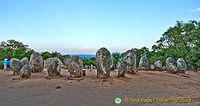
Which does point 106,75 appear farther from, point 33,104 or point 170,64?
point 170,64

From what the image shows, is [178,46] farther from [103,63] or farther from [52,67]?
[52,67]

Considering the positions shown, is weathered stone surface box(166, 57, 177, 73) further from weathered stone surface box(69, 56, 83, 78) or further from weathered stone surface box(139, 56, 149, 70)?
weathered stone surface box(69, 56, 83, 78)

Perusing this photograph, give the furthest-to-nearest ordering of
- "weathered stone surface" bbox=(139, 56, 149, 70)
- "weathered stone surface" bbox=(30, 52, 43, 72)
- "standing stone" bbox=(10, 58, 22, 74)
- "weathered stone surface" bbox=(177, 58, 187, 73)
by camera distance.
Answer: "weathered stone surface" bbox=(139, 56, 149, 70)
"weathered stone surface" bbox=(177, 58, 187, 73)
"weathered stone surface" bbox=(30, 52, 43, 72)
"standing stone" bbox=(10, 58, 22, 74)

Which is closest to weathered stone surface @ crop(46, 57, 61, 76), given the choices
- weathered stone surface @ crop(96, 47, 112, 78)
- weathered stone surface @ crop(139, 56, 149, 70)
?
weathered stone surface @ crop(96, 47, 112, 78)

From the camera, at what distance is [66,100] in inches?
208

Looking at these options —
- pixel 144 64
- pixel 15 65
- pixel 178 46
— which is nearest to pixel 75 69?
pixel 15 65

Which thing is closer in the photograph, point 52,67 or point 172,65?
point 52,67

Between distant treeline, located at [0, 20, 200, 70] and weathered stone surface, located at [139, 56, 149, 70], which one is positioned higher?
distant treeline, located at [0, 20, 200, 70]

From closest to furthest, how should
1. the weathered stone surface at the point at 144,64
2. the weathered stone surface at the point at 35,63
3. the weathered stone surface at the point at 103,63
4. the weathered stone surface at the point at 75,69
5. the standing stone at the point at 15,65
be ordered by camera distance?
the weathered stone surface at the point at 103,63 → the weathered stone surface at the point at 75,69 → the standing stone at the point at 15,65 → the weathered stone surface at the point at 35,63 → the weathered stone surface at the point at 144,64

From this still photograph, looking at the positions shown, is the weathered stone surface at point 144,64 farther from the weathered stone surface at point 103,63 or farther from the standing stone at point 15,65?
the standing stone at point 15,65

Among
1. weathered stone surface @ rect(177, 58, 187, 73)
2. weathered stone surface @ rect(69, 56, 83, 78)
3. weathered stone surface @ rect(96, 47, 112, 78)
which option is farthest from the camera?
weathered stone surface @ rect(177, 58, 187, 73)

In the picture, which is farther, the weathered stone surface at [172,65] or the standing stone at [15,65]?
the weathered stone surface at [172,65]

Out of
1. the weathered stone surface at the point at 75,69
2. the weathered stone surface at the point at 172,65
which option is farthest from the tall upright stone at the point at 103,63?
the weathered stone surface at the point at 172,65

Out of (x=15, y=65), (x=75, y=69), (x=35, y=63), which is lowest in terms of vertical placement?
(x=75, y=69)
